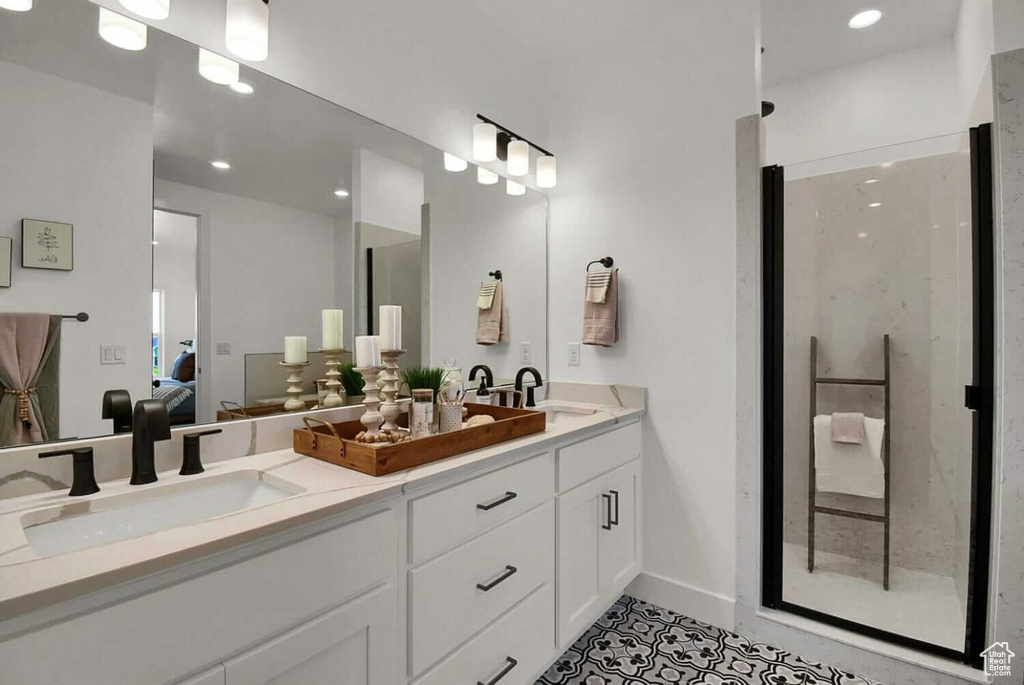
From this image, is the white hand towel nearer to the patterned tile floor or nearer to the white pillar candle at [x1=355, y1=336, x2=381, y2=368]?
the patterned tile floor

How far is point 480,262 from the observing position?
7.39 feet

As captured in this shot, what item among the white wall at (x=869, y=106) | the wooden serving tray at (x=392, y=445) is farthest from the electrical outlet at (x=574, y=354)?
the white wall at (x=869, y=106)

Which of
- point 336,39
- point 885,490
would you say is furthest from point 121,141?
point 885,490

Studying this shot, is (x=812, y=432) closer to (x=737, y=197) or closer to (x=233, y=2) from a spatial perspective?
(x=737, y=197)

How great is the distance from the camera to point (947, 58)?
2389 millimetres

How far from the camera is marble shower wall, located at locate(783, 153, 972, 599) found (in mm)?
1735

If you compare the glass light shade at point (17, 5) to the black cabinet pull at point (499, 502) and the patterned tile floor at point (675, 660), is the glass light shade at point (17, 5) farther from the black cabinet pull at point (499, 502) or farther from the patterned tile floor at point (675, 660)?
the patterned tile floor at point (675, 660)

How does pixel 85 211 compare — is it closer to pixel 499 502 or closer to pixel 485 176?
pixel 499 502

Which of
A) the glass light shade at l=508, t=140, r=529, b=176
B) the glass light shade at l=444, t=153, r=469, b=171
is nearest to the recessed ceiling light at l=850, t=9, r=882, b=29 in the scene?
the glass light shade at l=508, t=140, r=529, b=176

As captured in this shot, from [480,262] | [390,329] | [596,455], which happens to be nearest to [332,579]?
[390,329]

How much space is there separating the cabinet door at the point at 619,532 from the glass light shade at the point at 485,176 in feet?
4.70

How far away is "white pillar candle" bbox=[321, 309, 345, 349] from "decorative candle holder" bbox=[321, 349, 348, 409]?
0.02m

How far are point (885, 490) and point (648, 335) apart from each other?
111 centimetres

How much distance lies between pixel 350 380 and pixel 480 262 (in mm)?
877
